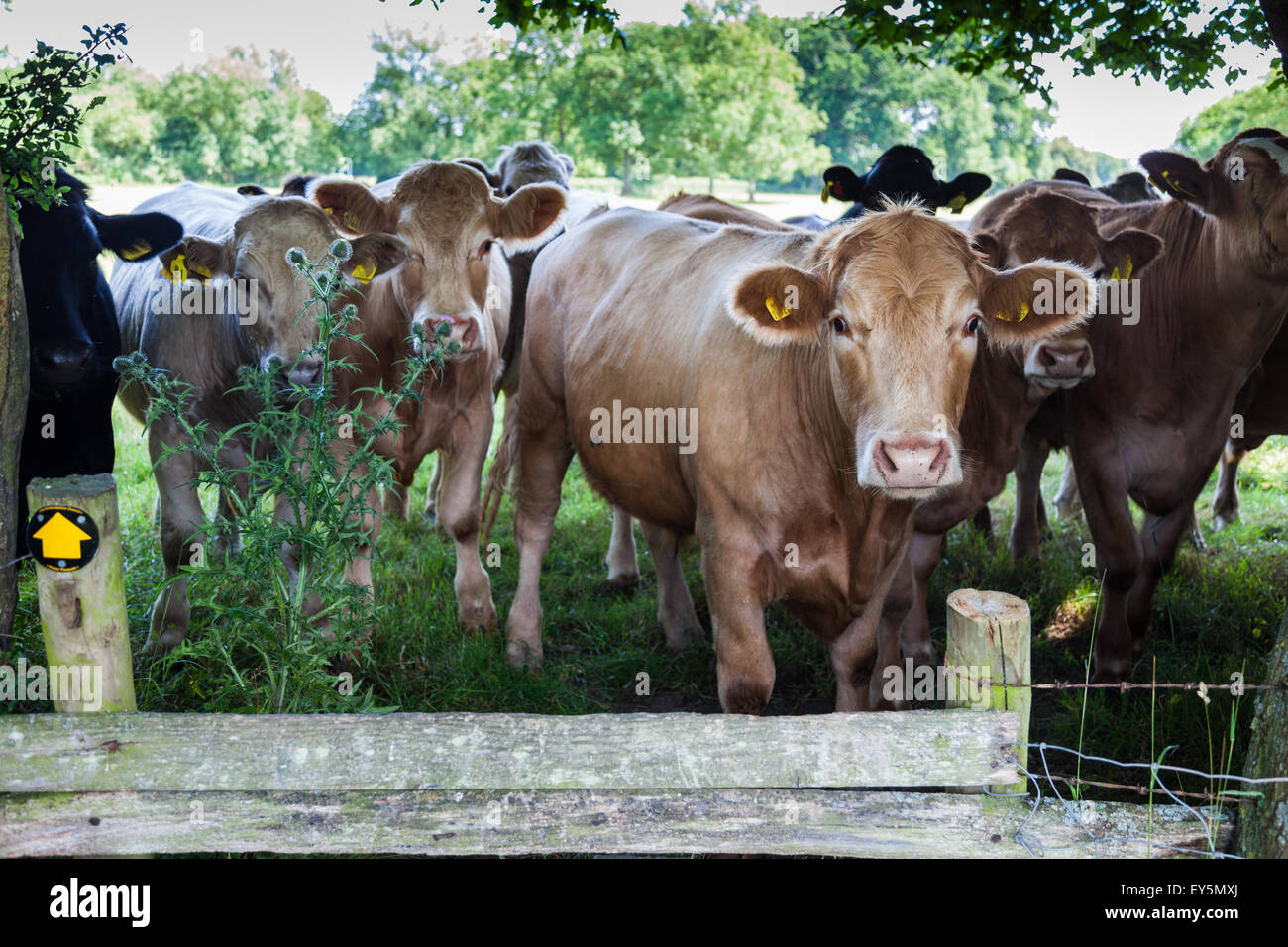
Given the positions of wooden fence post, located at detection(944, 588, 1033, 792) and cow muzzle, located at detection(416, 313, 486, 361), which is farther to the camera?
cow muzzle, located at detection(416, 313, 486, 361)

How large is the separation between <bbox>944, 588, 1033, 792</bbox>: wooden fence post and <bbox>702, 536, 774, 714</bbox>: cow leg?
1.02 m

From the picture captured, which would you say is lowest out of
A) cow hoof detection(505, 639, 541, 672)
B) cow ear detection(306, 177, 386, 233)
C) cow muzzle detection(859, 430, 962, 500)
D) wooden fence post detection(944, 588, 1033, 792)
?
cow hoof detection(505, 639, 541, 672)

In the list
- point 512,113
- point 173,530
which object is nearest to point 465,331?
point 173,530

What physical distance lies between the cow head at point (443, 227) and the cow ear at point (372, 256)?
0.29ft

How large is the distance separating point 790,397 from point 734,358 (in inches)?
10.5

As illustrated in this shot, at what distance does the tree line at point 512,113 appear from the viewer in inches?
1369

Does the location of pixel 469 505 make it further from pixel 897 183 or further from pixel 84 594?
pixel 897 183

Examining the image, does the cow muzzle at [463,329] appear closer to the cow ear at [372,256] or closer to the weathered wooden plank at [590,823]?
the cow ear at [372,256]

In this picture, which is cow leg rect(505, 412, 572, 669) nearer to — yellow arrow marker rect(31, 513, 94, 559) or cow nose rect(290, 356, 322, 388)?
cow nose rect(290, 356, 322, 388)

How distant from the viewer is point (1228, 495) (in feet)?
26.6

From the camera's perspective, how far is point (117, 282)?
6422mm

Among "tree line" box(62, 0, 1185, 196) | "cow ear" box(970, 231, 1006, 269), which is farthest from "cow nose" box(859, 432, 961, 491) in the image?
"tree line" box(62, 0, 1185, 196)

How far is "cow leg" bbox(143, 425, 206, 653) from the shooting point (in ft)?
16.5

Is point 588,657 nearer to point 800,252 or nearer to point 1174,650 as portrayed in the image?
point 800,252
